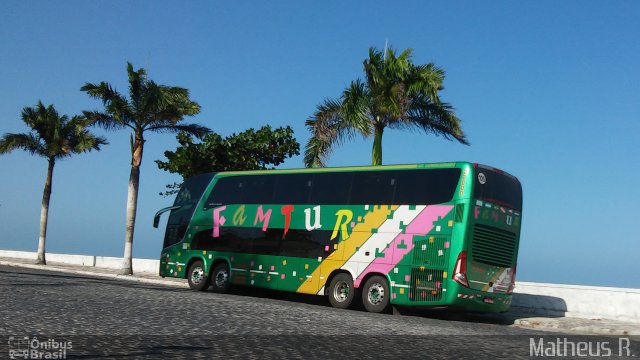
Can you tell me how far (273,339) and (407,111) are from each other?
18762 mm

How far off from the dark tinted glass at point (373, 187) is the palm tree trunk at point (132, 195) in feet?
54.0

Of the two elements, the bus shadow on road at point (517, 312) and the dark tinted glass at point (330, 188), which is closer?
the bus shadow on road at point (517, 312)

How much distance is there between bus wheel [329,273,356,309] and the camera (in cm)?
1886

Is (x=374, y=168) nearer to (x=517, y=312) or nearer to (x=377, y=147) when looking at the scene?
(x=517, y=312)

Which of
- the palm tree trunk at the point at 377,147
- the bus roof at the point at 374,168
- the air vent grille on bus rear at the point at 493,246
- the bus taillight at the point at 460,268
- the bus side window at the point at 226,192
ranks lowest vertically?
the bus taillight at the point at 460,268

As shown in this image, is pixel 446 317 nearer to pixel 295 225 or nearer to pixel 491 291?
pixel 491 291

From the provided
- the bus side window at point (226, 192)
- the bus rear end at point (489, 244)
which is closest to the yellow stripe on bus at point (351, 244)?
the bus rear end at point (489, 244)

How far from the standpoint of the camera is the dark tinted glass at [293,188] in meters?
20.3

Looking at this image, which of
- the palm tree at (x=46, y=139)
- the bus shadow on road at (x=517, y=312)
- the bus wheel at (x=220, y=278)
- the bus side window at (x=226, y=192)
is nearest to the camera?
the bus shadow on road at (x=517, y=312)

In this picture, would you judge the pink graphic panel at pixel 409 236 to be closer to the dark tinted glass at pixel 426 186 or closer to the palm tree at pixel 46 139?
the dark tinted glass at pixel 426 186

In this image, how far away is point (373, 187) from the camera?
18.7 metres

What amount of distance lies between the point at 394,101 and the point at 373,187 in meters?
8.68

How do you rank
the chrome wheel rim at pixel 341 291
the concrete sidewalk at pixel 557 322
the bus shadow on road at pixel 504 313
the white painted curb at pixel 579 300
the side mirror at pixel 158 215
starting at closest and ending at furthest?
1. the concrete sidewalk at pixel 557 322
2. the white painted curb at pixel 579 300
3. the bus shadow on road at pixel 504 313
4. the chrome wheel rim at pixel 341 291
5. the side mirror at pixel 158 215
